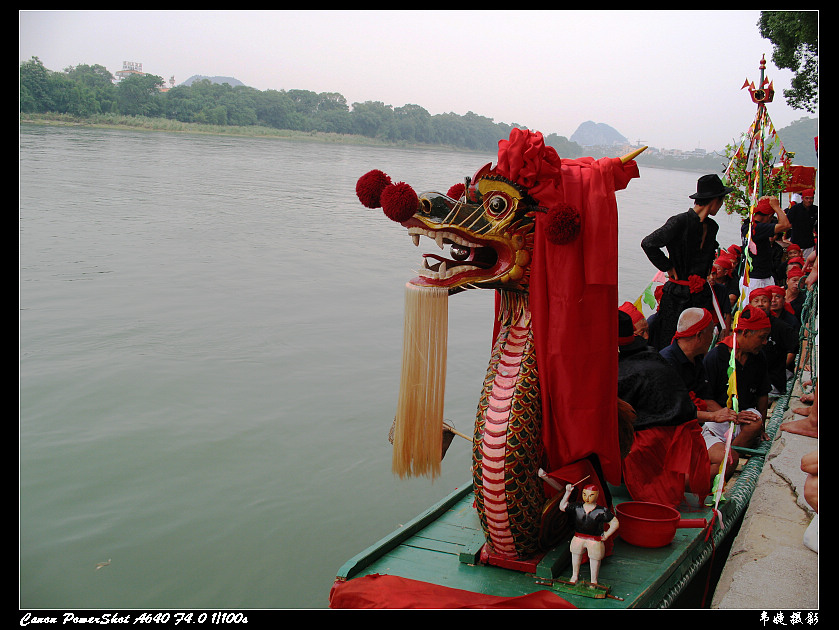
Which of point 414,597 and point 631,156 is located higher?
point 631,156

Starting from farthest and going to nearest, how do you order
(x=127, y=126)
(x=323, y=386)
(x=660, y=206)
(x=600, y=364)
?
1. (x=127, y=126)
2. (x=660, y=206)
3. (x=323, y=386)
4. (x=600, y=364)

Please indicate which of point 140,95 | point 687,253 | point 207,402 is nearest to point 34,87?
point 140,95

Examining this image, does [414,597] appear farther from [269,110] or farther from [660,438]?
[269,110]

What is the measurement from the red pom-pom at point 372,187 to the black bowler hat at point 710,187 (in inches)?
112

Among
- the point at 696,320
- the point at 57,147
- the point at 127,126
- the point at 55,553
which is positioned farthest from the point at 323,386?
the point at 127,126

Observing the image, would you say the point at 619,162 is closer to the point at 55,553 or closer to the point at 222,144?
the point at 55,553

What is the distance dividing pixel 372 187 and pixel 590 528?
1.70 metres

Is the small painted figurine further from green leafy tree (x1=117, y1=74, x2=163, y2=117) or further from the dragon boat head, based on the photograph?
green leafy tree (x1=117, y1=74, x2=163, y2=117)

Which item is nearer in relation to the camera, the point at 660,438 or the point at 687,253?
the point at 660,438

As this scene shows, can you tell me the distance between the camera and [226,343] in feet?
37.6

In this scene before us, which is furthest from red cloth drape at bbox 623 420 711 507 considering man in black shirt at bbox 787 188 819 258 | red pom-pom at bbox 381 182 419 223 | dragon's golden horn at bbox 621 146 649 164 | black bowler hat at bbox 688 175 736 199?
man in black shirt at bbox 787 188 819 258

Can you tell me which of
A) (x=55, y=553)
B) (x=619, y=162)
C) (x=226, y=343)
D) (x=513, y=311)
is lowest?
(x=55, y=553)

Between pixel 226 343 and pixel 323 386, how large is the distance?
2.40m

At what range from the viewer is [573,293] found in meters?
3.05
